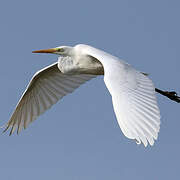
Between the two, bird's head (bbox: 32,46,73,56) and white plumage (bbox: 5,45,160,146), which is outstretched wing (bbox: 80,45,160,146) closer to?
white plumage (bbox: 5,45,160,146)

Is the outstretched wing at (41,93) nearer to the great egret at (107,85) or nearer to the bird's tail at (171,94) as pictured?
the great egret at (107,85)

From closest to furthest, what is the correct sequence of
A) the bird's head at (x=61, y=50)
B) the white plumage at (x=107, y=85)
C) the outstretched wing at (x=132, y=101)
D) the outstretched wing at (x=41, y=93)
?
the outstretched wing at (x=132, y=101) → the white plumage at (x=107, y=85) → the bird's head at (x=61, y=50) → the outstretched wing at (x=41, y=93)

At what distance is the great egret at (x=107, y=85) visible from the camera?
27.3 ft

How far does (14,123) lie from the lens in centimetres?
1346

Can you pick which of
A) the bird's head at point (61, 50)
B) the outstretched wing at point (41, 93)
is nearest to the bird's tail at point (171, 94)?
the outstretched wing at point (41, 93)

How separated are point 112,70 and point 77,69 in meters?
2.43

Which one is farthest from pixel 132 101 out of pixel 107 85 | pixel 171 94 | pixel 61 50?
pixel 171 94

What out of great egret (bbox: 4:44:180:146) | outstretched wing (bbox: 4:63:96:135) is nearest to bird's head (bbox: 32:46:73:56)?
great egret (bbox: 4:44:180:146)

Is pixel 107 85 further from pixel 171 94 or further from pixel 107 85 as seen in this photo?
pixel 171 94

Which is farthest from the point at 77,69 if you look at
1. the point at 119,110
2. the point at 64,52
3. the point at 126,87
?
the point at 119,110

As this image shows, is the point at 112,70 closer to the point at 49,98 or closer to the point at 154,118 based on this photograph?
the point at 154,118

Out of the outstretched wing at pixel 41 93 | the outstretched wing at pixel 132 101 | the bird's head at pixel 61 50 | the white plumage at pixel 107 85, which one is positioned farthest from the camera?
the outstretched wing at pixel 41 93

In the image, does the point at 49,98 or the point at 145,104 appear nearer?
the point at 145,104

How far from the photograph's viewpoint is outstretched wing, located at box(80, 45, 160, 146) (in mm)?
8148
